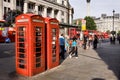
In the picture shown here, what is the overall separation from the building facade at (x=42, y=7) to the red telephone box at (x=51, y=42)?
146ft

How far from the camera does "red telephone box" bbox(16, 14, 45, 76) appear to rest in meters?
11.1

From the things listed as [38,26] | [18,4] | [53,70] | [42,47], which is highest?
[18,4]

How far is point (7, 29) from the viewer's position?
3900cm

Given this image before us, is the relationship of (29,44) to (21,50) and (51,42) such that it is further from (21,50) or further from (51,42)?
(51,42)

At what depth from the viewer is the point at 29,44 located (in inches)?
439

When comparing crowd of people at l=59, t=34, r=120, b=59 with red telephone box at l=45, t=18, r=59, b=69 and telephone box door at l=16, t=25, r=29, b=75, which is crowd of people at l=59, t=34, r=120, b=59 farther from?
telephone box door at l=16, t=25, r=29, b=75

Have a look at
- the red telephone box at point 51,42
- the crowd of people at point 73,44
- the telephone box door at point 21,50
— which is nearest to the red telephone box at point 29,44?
the telephone box door at point 21,50

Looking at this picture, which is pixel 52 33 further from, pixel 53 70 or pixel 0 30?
pixel 0 30

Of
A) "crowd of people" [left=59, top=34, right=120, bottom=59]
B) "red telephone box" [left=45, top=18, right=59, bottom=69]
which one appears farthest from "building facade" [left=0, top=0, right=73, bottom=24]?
"red telephone box" [left=45, top=18, right=59, bottom=69]

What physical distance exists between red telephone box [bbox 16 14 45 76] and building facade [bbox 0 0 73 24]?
4631cm

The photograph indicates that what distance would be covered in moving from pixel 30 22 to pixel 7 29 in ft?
93.7

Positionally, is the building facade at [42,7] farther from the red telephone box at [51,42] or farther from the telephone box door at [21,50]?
the telephone box door at [21,50]

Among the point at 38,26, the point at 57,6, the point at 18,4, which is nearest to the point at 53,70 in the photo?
the point at 38,26

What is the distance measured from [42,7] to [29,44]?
6816 centimetres
